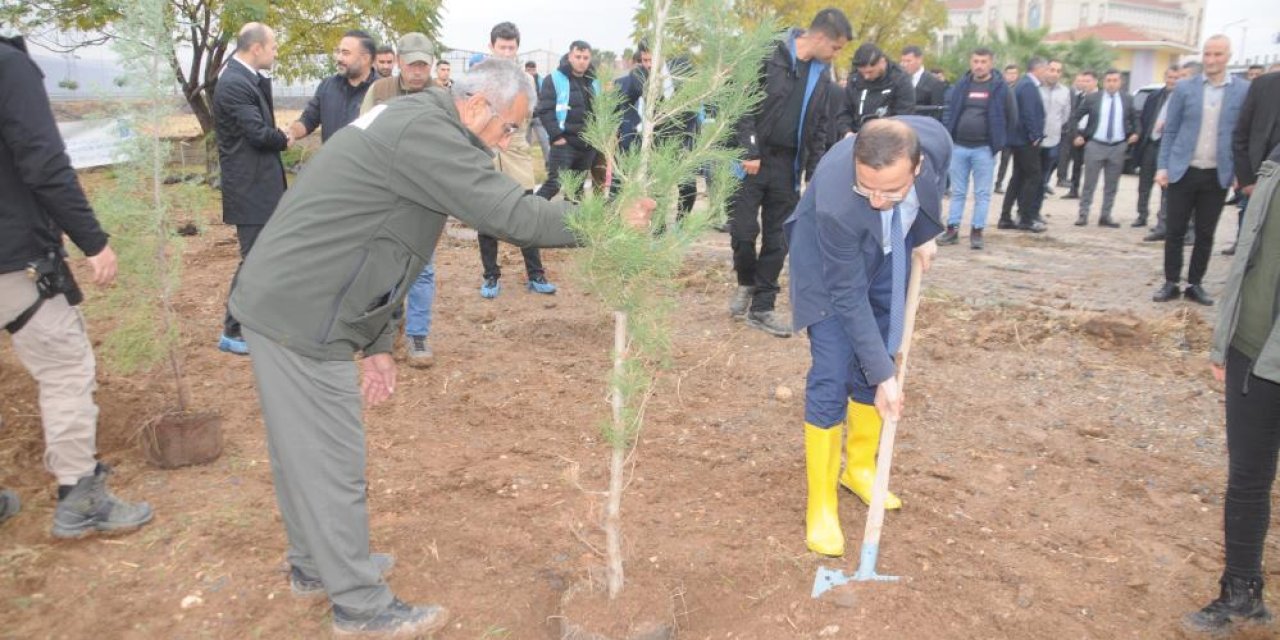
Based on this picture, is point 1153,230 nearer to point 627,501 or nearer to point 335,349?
point 627,501

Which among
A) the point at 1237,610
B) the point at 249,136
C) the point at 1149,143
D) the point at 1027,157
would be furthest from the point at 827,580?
the point at 1149,143

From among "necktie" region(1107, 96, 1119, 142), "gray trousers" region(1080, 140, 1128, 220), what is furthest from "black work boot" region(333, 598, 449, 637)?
"necktie" region(1107, 96, 1119, 142)

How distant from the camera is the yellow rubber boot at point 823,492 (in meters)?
3.38

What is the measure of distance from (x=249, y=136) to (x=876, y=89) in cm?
561

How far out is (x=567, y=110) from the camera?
7.21m

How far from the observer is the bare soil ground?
117 inches

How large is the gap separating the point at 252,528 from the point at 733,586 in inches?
77.3

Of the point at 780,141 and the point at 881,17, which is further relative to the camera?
the point at 881,17

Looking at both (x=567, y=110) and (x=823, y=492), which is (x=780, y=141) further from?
(x=823, y=492)

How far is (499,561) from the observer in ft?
10.8

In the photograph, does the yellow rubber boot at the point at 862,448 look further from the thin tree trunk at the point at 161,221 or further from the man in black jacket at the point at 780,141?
the thin tree trunk at the point at 161,221

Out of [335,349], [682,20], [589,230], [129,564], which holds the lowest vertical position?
[129,564]

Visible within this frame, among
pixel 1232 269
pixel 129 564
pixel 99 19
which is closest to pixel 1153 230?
pixel 1232 269

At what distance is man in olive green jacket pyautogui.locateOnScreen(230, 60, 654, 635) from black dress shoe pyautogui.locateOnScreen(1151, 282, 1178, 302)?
19.6 ft
